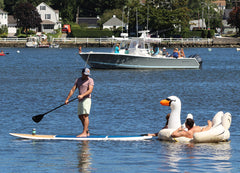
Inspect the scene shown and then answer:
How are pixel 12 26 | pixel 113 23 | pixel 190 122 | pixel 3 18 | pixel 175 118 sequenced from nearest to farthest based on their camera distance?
pixel 190 122
pixel 175 118
pixel 113 23
pixel 3 18
pixel 12 26

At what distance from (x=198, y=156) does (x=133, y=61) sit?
37.7 metres

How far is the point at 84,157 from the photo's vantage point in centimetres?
1744

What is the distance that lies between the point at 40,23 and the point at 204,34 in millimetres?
38048

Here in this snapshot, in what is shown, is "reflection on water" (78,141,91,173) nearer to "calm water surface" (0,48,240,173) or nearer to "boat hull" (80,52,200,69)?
"calm water surface" (0,48,240,173)

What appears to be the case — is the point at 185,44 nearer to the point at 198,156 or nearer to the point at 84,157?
the point at 198,156

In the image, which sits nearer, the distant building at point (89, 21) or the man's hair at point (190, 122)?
the man's hair at point (190, 122)

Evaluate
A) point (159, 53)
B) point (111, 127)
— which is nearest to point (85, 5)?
point (159, 53)

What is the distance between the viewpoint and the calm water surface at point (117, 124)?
54.1ft

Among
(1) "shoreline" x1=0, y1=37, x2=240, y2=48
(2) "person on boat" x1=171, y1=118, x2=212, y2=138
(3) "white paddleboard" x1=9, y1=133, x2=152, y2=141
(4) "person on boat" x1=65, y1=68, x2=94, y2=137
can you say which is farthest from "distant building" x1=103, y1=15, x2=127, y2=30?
(4) "person on boat" x1=65, y1=68, x2=94, y2=137

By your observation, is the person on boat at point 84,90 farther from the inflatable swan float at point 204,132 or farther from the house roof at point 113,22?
the house roof at point 113,22

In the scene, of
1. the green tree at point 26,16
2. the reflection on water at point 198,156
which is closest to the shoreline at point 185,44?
the green tree at point 26,16

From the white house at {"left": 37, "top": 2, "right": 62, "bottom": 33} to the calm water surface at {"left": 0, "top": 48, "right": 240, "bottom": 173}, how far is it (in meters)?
104

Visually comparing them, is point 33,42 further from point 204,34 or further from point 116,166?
point 116,166

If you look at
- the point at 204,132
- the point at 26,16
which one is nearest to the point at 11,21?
the point at 26,16
